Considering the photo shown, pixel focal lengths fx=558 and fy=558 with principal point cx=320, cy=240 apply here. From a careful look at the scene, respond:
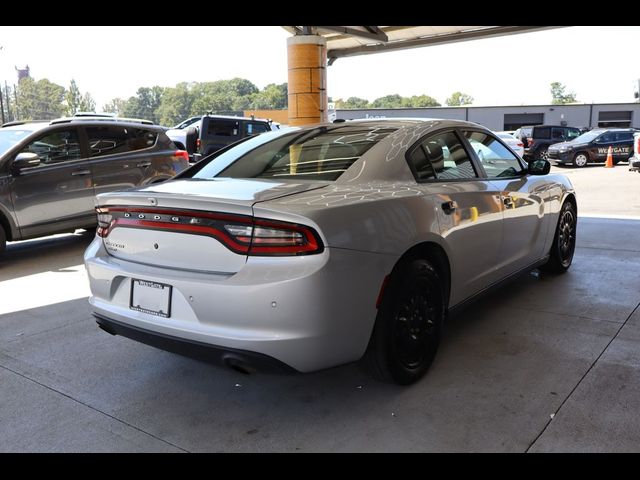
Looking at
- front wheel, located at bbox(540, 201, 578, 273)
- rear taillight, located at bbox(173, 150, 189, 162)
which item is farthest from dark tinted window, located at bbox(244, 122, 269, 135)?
front wheel, located at bbox(540, 201, 578, 273)

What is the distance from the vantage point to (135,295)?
2.90m

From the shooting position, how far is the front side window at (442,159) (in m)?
3.46

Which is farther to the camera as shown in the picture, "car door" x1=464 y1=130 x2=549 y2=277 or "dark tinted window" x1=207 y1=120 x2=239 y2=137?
"dark tinted window" x1=207 y1=120 x2=239 y2=137

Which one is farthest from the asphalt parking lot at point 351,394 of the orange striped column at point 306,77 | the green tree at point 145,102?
the green tree at point 145,102

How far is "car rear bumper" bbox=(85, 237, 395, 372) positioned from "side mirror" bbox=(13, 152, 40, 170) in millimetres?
4756

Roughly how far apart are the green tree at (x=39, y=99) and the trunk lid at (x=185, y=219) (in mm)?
39306

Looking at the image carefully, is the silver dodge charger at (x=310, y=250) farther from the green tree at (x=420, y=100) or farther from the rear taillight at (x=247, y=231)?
the green tree at (x=420, y=100)

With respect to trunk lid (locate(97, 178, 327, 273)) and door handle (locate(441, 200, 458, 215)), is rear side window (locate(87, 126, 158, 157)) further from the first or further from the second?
door handle (locate(441, 200, 458, 215))

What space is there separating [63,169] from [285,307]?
18.4ft

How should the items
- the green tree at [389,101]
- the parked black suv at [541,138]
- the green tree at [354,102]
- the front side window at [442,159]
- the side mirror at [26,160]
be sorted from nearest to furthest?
the front side window at [442,159]
the side mirror at [26,160]
the parked black suv at [541,138]
the green tree at [354,102]
the green tree at [389,101]

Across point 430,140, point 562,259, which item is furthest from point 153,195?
point 562,259

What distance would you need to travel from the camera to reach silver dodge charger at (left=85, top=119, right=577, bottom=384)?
2555 mm

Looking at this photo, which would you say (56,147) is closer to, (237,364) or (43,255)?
(43,255)

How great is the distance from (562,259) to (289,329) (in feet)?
12.5
